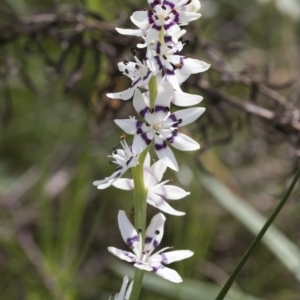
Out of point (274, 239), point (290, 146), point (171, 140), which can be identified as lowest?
point (274, 239)

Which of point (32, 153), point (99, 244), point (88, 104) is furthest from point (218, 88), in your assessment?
point (32, 153)

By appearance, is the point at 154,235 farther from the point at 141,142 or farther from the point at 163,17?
the point at 163,17

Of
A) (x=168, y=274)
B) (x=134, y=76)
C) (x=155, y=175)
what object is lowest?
(x=168, y=274)

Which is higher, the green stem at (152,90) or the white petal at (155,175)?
the green stem at (152,90)

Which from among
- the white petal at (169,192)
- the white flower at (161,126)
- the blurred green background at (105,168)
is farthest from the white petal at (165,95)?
the blurred green background at (105,168)

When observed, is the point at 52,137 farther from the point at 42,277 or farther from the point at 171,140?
the point at 171,140

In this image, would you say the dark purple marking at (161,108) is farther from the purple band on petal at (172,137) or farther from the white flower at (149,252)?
the white flower at (149,252)

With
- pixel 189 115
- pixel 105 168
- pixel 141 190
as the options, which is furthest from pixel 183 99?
pixel 105 168
